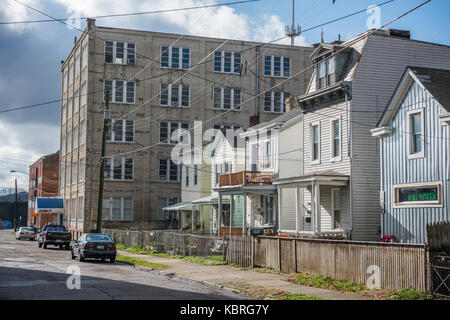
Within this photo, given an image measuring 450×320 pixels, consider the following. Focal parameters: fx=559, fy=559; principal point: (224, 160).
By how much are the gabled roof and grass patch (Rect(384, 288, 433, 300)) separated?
858 cm

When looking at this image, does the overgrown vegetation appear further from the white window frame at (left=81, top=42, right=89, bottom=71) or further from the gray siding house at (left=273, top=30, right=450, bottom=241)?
the white window frame at (left=81, top=42, right=89, bottom=71)

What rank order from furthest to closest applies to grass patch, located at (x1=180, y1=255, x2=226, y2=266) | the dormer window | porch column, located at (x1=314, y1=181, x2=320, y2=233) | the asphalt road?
1. the dormer window
2. porch column, located at (x1=314, y1=181, x2=320, y2=233)
3. grass patch, located at (x1=180, y1=255, x2=226, y2=266)
4. the asphalt road

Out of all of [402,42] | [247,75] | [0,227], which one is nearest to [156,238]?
[402,42]

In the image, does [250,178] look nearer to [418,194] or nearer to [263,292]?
[418,194]

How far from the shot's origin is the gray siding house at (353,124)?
1045 inches

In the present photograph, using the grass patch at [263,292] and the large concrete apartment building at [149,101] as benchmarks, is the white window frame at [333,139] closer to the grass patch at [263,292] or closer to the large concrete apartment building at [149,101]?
the grass patch at [263,292]

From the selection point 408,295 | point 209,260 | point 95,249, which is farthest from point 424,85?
point 95,249

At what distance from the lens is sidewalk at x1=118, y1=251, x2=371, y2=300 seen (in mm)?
15789

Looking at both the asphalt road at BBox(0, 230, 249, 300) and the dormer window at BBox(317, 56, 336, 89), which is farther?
the dormer window at BBox(317, 56, 336, 89)

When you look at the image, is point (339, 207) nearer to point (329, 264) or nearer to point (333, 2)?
point (329, 264)

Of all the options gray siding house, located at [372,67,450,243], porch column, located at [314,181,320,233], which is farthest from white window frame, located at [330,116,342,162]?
gray siding house, located at [372,67,450,243]

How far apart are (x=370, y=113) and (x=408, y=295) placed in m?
14.1

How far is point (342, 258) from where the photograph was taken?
17.6 meters

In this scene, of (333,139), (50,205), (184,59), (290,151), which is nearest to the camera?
(333,139)
